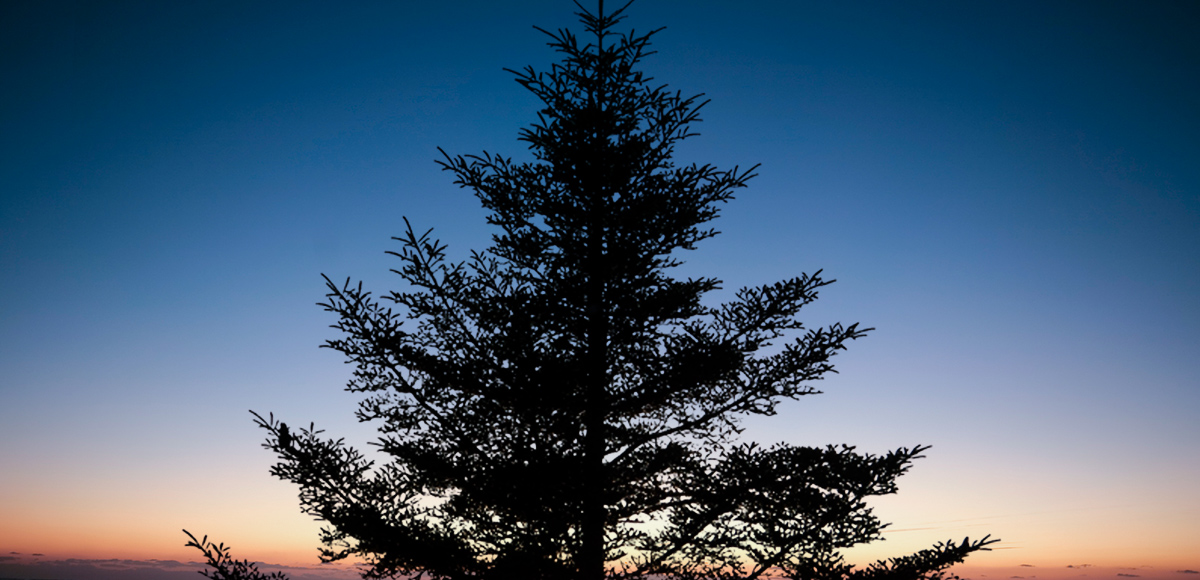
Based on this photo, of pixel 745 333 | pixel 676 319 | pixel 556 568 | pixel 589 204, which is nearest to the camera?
pixel 556 568

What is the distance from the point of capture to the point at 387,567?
8.77 metres

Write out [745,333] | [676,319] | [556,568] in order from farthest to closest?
[676,319]
[745,333]
[556,568]

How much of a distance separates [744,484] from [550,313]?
153 inches

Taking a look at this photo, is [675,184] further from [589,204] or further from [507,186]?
[507,186]

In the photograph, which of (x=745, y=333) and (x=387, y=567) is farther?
(x=745, y=333)

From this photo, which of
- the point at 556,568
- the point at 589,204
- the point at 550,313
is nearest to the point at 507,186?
the point at 589,204

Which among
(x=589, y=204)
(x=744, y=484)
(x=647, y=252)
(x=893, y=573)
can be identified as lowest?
(x=893, y=573)

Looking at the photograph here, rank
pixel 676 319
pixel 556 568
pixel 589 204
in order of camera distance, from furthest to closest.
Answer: pixel 589 204, pixel 676 319, pixel 556 568

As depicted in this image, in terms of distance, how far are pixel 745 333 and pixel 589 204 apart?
3480mm

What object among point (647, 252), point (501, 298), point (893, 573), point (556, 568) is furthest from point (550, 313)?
point (893, 573)

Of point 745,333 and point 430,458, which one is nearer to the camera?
point 430,458

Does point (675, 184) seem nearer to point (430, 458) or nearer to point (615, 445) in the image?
point (615, 445)

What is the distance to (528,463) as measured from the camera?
901 centimetres

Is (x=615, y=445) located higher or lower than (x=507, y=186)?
lower
